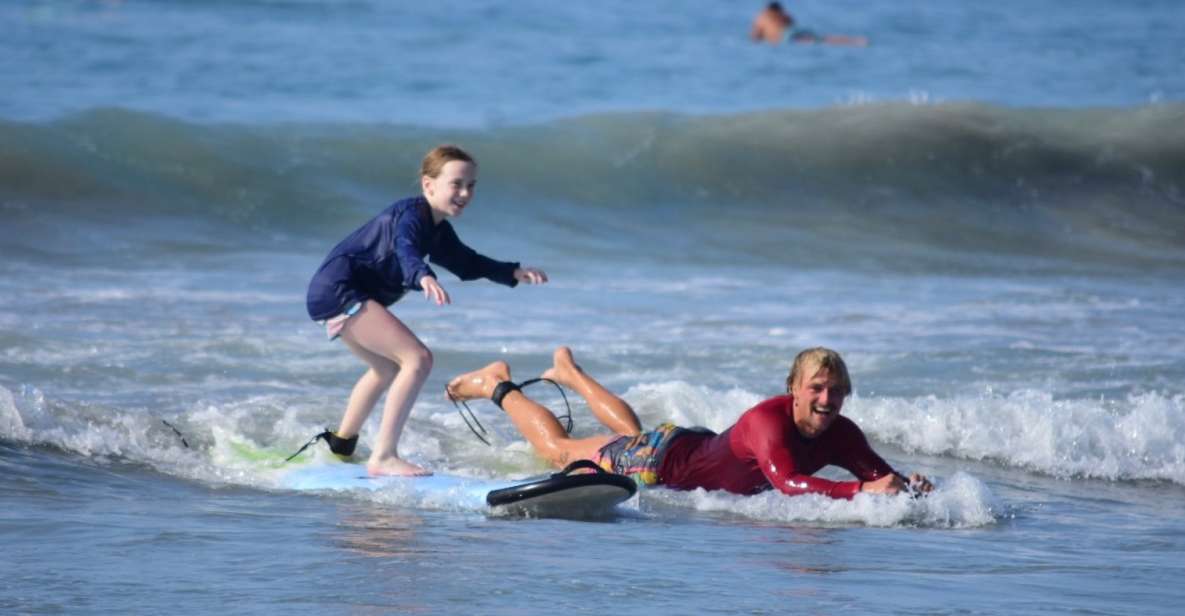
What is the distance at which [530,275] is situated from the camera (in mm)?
7219

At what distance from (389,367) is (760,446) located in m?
1.65

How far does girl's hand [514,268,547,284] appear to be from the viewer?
282 inches

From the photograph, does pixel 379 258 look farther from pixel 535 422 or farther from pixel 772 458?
pixel 772 458

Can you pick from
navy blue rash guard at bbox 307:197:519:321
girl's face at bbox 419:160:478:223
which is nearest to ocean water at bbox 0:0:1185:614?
navy blue rash guard at bbox 307:197:519:321

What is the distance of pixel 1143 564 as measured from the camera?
6113 mm

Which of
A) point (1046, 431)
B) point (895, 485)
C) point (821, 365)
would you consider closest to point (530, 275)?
point (821, 365)

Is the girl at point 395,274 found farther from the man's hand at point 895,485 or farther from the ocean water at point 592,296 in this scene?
the man's hand at point 895,485

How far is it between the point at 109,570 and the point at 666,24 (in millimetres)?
29421

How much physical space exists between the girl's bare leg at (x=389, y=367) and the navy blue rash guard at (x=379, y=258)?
0.09 m

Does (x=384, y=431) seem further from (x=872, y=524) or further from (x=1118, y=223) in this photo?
(x=1118, y=223)

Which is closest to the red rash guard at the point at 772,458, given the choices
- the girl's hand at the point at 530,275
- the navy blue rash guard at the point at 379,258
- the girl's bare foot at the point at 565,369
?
the girl's hand at the point at 530,275

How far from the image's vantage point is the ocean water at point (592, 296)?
5801 mm

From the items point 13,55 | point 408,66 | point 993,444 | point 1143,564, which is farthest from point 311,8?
point 1143,564

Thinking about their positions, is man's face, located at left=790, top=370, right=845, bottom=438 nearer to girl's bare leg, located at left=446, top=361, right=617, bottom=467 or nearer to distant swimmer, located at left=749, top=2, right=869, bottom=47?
girl's bare leg, located at left=446, top=361, right=617, bottom=467
